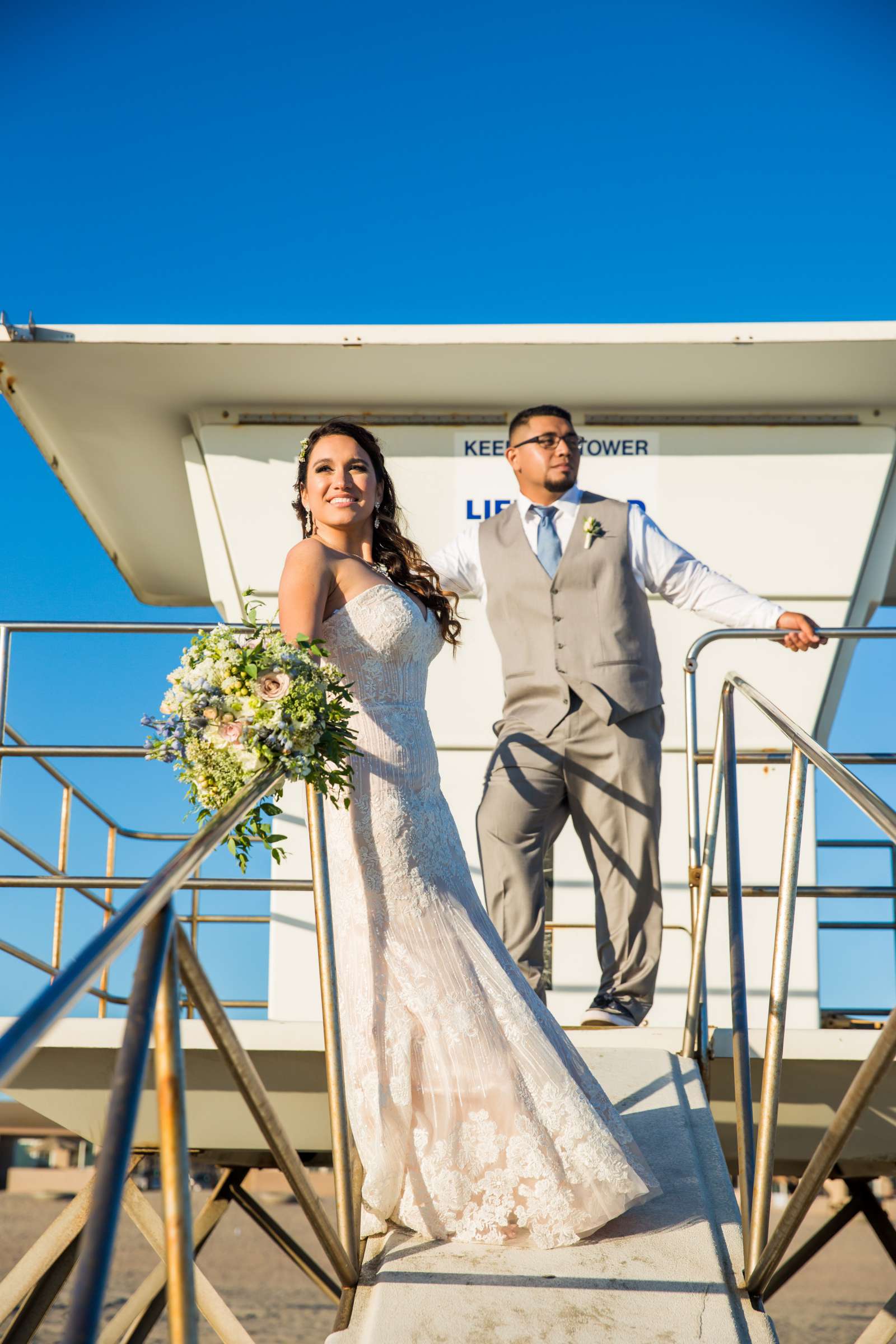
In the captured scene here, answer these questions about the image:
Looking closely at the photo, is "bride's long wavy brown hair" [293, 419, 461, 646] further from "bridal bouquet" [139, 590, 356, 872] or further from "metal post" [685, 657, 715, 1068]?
"metal post" [685, 657, 715, 1068]

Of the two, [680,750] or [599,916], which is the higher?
[680,750]

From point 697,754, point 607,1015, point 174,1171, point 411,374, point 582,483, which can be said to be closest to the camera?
point 174,1171

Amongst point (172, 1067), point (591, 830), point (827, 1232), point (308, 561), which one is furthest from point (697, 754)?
point (827, 1232)

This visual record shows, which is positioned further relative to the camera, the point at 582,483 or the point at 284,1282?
the point at 284,1282

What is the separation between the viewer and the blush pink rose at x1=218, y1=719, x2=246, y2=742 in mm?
2016

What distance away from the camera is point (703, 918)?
3.02 m

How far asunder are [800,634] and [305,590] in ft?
5.80

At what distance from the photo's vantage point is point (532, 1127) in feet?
7.32

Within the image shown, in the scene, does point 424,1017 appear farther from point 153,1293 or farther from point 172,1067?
point 153,1293

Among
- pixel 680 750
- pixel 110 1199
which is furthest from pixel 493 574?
pixel 110 1199

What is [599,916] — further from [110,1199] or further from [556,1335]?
[110,1199]

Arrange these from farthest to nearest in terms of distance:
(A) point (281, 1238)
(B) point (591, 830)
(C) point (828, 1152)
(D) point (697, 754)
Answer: (A) point (281, 1238), (B) point (591, 830), (D) point (697, 754), (C) point (828, 1152)

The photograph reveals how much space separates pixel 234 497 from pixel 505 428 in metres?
1.18

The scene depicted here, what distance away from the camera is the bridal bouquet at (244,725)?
2.01 metres
